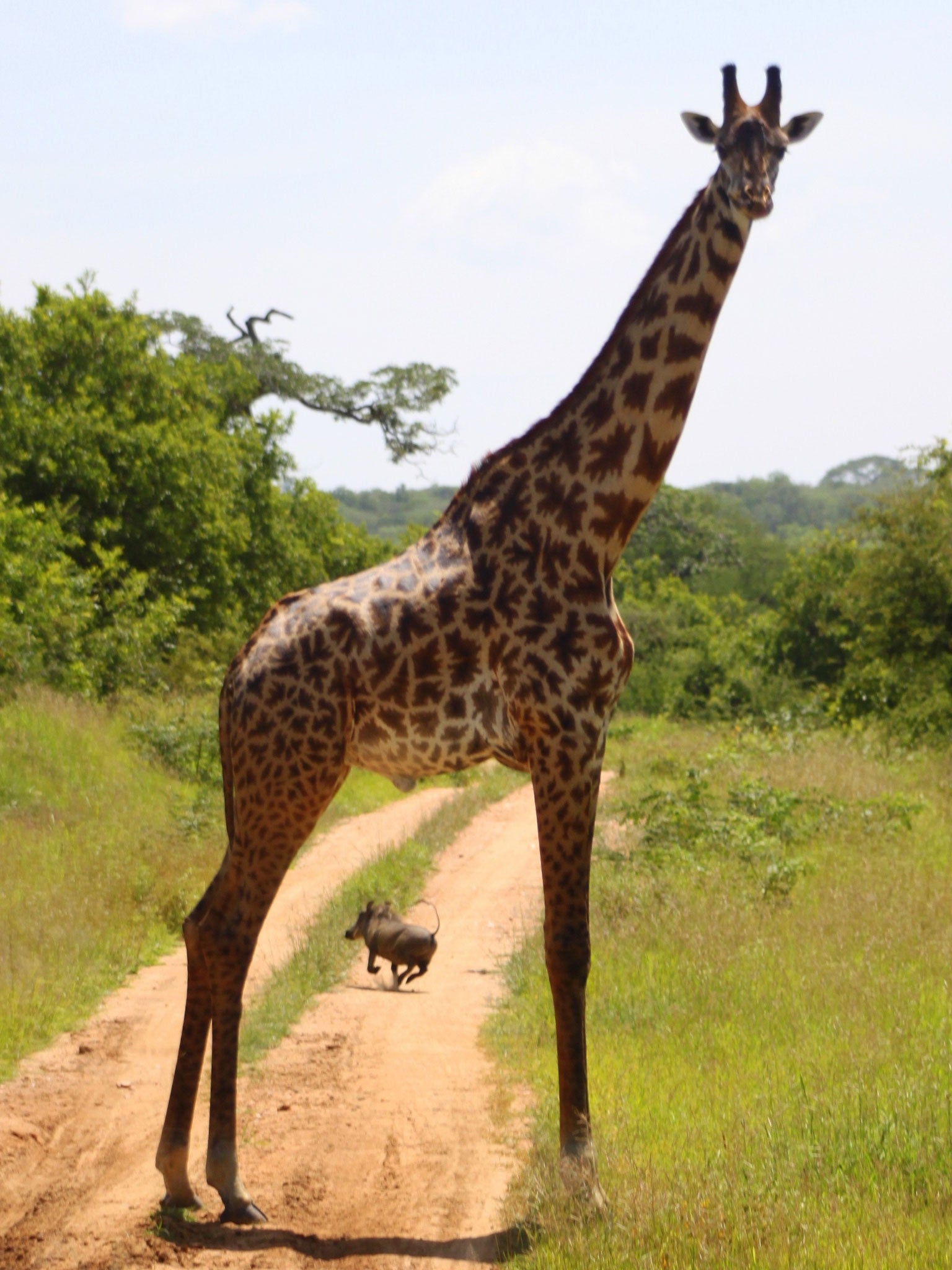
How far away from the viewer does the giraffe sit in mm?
5668

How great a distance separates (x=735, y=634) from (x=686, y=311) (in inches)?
1144

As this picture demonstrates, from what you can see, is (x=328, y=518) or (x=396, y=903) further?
(x=328, y=518)

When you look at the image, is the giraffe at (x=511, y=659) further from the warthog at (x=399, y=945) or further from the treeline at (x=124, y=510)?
the treeline at (x=124, y=510)

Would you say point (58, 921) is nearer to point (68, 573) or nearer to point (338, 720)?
point (338, 720)

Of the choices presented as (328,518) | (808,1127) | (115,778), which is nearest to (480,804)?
(115,778)

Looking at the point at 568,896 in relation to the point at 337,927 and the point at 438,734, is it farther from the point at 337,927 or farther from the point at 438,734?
the point at 337,927

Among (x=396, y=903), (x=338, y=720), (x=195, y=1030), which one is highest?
(x=338, y=720)

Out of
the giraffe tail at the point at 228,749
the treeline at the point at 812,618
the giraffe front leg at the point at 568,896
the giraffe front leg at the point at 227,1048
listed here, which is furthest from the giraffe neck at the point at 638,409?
the treeline at the point at 812,618

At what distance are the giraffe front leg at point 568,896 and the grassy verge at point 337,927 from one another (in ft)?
9.12

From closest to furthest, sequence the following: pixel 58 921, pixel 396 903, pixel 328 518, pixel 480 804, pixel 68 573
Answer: pixel 58 921
pixel 396 903
pixel 480 804
pixel 68 573
pixel 328 518

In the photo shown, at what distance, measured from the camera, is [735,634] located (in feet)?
113

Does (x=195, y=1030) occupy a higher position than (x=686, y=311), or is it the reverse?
(x=686, y=311)

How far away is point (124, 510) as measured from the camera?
948 inches

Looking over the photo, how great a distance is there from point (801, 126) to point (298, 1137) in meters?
4.99
